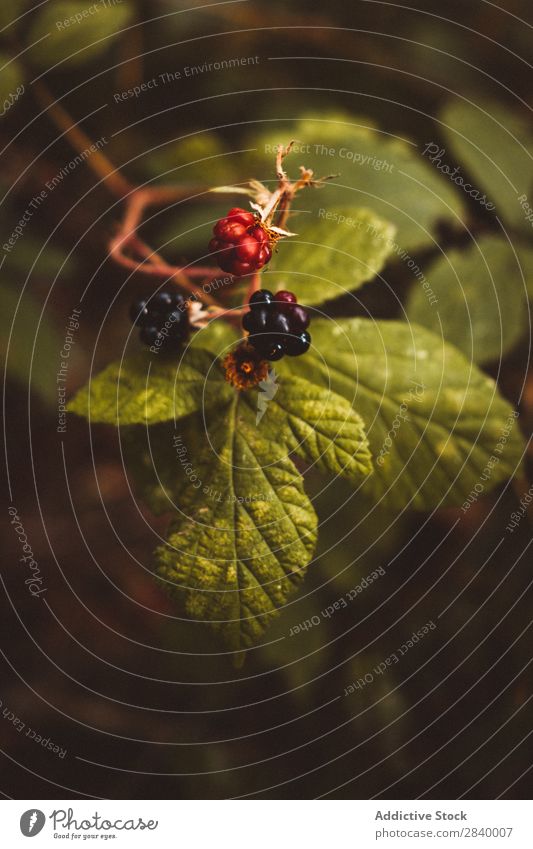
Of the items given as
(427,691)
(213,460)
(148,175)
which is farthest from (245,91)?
(427,691)

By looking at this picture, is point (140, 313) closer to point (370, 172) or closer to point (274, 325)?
point (274, 325)

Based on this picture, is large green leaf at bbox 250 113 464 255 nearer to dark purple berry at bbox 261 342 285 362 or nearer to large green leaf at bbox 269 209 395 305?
large green leaf at bbox 269 209 395 305

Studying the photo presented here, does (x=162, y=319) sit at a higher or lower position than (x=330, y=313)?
lower

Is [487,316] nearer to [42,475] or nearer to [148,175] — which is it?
Answer: [148,175]

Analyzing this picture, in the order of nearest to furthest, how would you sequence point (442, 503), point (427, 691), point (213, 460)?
point (213, 460), point (442, 503), point (427, 691)

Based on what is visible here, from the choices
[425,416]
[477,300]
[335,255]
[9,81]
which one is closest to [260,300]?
[335,255]

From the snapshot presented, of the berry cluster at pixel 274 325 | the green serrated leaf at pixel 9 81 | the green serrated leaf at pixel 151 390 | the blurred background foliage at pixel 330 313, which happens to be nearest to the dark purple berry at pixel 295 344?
the berry cluster at pixel 274 325
